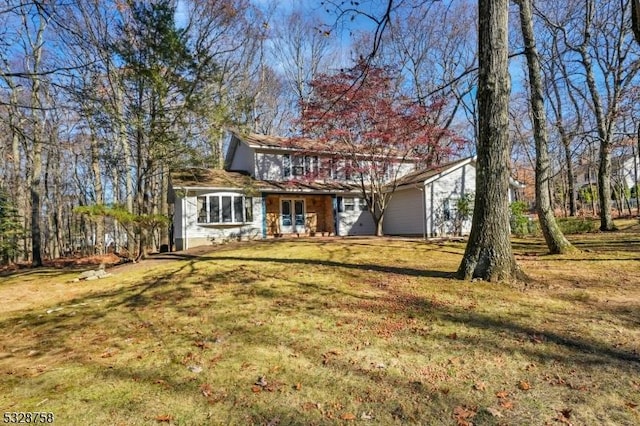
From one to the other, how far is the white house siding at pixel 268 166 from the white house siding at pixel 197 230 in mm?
2536

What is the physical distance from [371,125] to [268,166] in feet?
21.3

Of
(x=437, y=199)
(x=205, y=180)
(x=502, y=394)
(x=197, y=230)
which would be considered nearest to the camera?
(x=502, y=394)

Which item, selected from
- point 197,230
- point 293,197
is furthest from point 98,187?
point 293,197

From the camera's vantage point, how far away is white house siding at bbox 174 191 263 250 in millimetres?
17156

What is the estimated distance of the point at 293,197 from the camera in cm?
2069

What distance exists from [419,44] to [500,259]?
80.4 feet

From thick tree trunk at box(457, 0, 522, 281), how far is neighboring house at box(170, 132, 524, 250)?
11401 mm

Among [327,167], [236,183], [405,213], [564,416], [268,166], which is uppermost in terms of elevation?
[268,166]

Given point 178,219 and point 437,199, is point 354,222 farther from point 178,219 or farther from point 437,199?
point 178,219

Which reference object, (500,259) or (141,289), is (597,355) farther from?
(141,289)

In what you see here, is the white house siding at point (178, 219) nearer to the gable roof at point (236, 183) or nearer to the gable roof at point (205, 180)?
the gable roof at point (205, 180)

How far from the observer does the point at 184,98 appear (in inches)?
563

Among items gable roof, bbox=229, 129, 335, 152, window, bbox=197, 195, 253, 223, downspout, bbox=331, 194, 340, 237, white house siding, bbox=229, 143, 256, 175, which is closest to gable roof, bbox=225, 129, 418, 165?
gable roof, bbox=229, 129, 335, 152

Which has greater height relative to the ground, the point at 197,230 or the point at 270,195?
the point at 270,195
